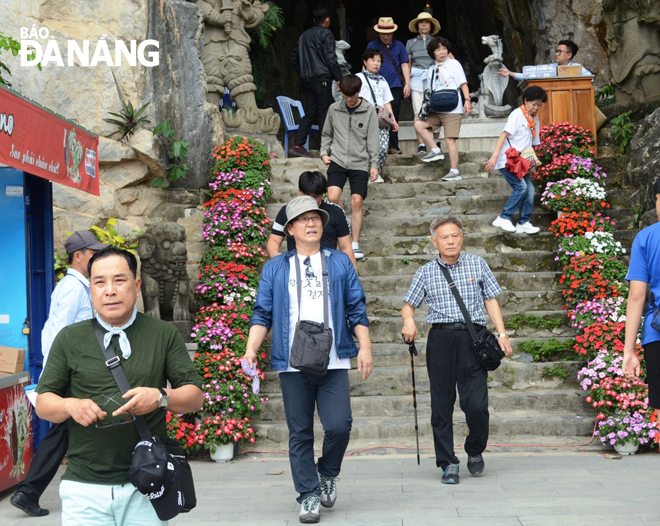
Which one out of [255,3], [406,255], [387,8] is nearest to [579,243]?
[406,255]

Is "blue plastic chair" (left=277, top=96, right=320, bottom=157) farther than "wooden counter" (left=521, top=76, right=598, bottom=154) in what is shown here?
Yes

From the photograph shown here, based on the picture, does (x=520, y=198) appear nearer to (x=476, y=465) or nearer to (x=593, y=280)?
(x=593, y=280)

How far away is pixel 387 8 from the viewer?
881 inches

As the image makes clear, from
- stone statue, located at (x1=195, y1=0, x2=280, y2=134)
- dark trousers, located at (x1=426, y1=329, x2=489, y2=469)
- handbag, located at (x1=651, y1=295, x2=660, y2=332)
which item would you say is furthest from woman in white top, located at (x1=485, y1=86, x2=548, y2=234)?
handbag, located at (x1=651, y1=295, x2=660, y2=332)

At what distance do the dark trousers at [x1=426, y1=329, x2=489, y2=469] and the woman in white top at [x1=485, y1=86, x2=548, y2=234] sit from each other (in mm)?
4034

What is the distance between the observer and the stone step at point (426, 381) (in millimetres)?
7648

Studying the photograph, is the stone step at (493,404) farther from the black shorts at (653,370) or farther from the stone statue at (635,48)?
the stone statue at (635,48)

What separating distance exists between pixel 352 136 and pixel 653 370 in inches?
206

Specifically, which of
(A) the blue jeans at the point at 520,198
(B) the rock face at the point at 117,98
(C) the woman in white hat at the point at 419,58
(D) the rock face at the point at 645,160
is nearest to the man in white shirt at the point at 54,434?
(B) the rock face at the point at 117,98

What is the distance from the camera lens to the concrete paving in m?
4.73

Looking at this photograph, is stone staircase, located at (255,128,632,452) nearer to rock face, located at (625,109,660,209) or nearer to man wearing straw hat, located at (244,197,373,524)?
rock face, located at (625,109,660,209)

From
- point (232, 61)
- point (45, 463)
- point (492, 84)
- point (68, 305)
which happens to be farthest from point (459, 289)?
point (232, 61)

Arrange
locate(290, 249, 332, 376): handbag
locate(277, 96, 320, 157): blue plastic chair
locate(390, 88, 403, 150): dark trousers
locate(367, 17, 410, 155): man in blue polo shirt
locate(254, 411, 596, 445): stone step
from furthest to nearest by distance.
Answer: locate(277, 96, 320, 157): blue plastic chair < locate(367, 17, 410, 155): man in blue polo shirt < locate(390, 88, 403, 150): dark trousers < locate(254, 411, 596, 445): stone step < locate(290, 249, 332, 376): handbag

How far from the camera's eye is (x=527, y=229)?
940 cm
